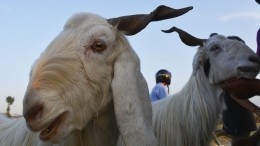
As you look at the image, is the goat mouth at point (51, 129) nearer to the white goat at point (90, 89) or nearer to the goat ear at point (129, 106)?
the white goat at point (90, 89)

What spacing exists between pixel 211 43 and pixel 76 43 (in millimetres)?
2574

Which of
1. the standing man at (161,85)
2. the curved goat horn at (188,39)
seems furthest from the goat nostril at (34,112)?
the standing man at (161,85)

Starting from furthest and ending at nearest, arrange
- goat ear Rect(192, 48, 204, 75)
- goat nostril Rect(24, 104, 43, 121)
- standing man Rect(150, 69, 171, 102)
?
standing man Rect(150, 69, 171, 102) < goat ear Rect(192, 48, 204, 75) < goat nostril Rect(24, 104, 43, 121)

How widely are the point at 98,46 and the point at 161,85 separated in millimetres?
3966

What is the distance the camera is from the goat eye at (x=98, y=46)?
2.59m

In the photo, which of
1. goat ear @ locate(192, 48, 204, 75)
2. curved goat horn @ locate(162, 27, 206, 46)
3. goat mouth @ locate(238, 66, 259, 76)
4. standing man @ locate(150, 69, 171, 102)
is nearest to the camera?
goat mouth @ locate(238, 66, 259, 76)

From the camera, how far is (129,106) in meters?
2.54

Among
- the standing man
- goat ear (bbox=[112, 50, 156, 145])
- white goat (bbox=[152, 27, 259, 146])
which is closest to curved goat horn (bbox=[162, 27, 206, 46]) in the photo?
white goat (bbox=[152, 27, 259, 146])

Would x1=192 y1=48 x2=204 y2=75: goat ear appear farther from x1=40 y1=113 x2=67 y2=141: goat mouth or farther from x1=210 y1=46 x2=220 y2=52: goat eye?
x1=40 y1=113 x2=67 y2=141: goat mouth

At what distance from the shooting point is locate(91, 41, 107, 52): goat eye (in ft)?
8.49

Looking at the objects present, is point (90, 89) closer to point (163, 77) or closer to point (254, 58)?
point (254, 58)

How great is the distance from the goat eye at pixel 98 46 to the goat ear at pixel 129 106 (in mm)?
131

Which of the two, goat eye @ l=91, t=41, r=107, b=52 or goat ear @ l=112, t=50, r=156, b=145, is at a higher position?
goat eye @ l=91, t=41, r=107, b=52

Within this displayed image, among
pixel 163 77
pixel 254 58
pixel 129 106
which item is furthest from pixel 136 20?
pixel 163 77
